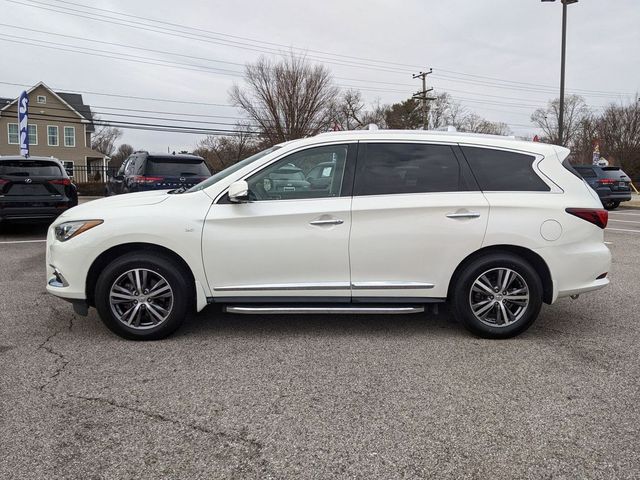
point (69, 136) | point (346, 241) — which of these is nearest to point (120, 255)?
point (346, 241)

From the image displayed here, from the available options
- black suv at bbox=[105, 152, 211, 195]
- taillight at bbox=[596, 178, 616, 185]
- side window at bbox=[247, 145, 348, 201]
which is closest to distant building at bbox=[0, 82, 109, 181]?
black suv at bbox=[105, 152, 211, 195]

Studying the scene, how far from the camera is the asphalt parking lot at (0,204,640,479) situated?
2590 millimetres

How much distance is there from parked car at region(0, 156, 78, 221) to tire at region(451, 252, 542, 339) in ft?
27.7

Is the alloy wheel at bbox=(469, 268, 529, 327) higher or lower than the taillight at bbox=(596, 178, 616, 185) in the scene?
lower

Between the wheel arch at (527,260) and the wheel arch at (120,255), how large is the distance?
224 cm

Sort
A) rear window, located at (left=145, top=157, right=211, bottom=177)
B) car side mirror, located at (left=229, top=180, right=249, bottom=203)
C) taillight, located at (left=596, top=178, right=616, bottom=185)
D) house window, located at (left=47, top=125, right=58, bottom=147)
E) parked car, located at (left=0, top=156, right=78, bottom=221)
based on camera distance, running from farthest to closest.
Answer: house window, located at (left=47, top=125, right=58, bottom=147), taillight, located at (left=596, top=178, right=616, bottom=185), rear window, located at (left=145, top=157, right=211, bottom=177), parked car, located at (left=0, top=156, right=78, bottom=221), car side mirror, located at (left=229, top=180, right=249, bottom=203)

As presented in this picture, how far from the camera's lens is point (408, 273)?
172 inches

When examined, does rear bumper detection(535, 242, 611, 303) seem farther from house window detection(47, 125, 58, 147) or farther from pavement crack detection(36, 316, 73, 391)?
house window detection(47, 125, 58, 147)

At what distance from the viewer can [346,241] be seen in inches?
169

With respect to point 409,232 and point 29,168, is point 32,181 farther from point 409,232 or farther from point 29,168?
point 409,232

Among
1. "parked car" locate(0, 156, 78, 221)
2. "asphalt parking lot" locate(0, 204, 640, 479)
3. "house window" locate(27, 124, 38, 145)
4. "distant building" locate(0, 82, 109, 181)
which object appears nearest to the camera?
"asphalt parking lot" locate(0, 204, 640, 479)

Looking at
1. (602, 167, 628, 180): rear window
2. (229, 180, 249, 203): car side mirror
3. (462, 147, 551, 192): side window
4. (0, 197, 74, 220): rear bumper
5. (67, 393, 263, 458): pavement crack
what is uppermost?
(602, 167, 628, 180): rear window

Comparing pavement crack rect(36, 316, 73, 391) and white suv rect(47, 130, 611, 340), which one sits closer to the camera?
pavement crack rect(36, 316, 73, 391)

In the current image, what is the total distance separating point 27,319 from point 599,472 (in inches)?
190
